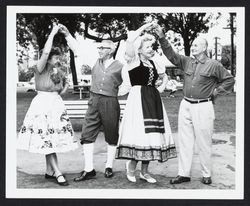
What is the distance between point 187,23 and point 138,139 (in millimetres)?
1668

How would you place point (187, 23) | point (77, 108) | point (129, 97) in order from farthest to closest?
1. point (77, 108)
2. point (187, 23)
3. point (129, 97)

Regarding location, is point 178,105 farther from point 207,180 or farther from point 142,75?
point 207,180

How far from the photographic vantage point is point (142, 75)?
18.0 feet

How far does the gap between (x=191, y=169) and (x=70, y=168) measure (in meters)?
1.57

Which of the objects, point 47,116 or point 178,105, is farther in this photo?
point 178,105

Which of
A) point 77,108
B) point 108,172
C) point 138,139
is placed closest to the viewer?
point 138,139

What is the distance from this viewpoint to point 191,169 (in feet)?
20.0

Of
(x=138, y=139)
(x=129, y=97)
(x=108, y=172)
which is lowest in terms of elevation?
(x=108, y=172)

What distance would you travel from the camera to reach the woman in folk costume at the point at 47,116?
17.9 feet

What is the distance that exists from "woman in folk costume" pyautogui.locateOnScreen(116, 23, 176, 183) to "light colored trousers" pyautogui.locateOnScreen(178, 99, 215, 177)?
0.21 meters

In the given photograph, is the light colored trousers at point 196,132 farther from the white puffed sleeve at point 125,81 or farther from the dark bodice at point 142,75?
the white puffed sleeve at point 125,81

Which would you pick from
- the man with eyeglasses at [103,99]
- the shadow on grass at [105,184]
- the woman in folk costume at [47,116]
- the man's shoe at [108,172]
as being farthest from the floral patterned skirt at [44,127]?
the man's shoe at [108,172]

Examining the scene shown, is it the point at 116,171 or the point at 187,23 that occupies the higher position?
the point at 187,23

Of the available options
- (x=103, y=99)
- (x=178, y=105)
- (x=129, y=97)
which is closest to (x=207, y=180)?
(x=178, y=105)
